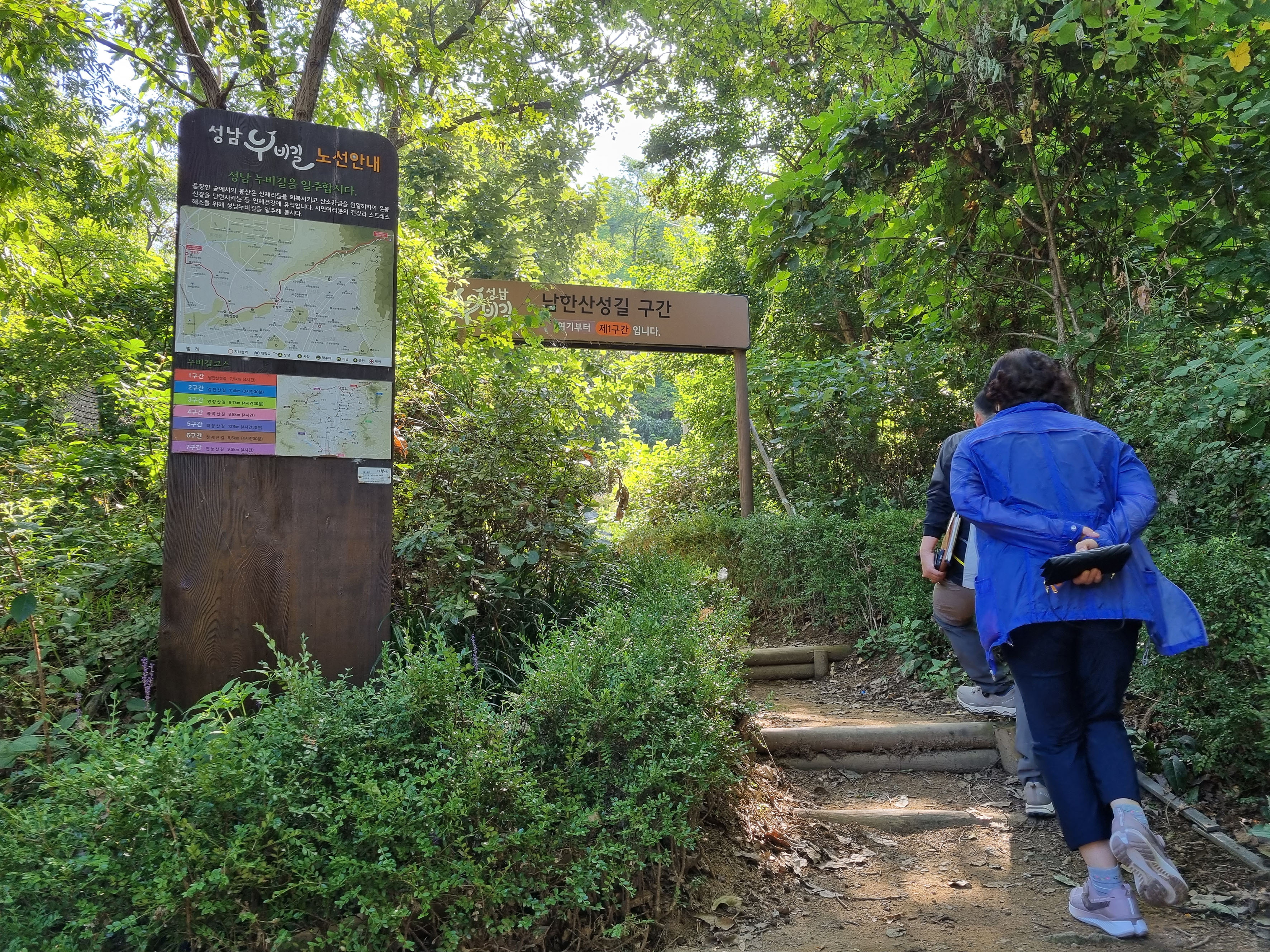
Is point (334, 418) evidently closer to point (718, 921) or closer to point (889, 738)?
point (718, 921)

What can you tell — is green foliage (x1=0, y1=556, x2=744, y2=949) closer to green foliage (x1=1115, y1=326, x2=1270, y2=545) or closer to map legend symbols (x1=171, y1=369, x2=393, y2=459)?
map legend symbols (x1=171, y1=369, x2=393, y2=459)

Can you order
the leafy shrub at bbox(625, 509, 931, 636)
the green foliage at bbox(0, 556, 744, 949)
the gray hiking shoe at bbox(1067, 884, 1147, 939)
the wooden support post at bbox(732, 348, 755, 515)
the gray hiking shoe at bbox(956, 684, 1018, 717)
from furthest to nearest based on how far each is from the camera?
the wooden support post at bbox(732, 348, 755, 515) → the leafy shrub at bbox(625, 509, 931, 636) → the gray hiking shoe at bbox(956, 684, 1018, 717) → the gray hiking shoe at bbox(1067, 884, 1147, 939) → the green foliage at bbox(0, 556, 744, 949)

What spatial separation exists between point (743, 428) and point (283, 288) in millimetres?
6337

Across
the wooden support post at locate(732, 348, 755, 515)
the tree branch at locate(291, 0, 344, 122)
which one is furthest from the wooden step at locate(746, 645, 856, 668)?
the tree branch at locate(291, 0, 344, 122)

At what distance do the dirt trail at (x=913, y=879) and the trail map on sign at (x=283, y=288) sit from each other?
2.44 m

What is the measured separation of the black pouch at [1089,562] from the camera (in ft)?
8.09

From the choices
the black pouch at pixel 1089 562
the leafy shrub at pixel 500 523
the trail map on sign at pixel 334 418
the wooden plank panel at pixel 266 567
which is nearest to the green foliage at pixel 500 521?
the leafy shrub at pixel 500 523

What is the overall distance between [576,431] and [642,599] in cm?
132

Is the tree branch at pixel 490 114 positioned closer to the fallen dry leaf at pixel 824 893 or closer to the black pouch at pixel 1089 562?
the black pouch at pixel 1089 562

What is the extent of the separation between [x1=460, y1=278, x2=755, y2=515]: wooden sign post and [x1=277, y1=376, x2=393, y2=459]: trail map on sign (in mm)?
3828

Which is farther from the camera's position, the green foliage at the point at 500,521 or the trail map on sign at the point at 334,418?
the green foliage at the point at 500,521

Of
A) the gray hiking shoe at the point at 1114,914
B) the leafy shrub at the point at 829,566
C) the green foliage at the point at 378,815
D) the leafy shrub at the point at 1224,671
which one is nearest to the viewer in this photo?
the green foliage at the point at 378,815

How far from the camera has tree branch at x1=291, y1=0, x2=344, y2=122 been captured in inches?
189

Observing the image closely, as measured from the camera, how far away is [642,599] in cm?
424
